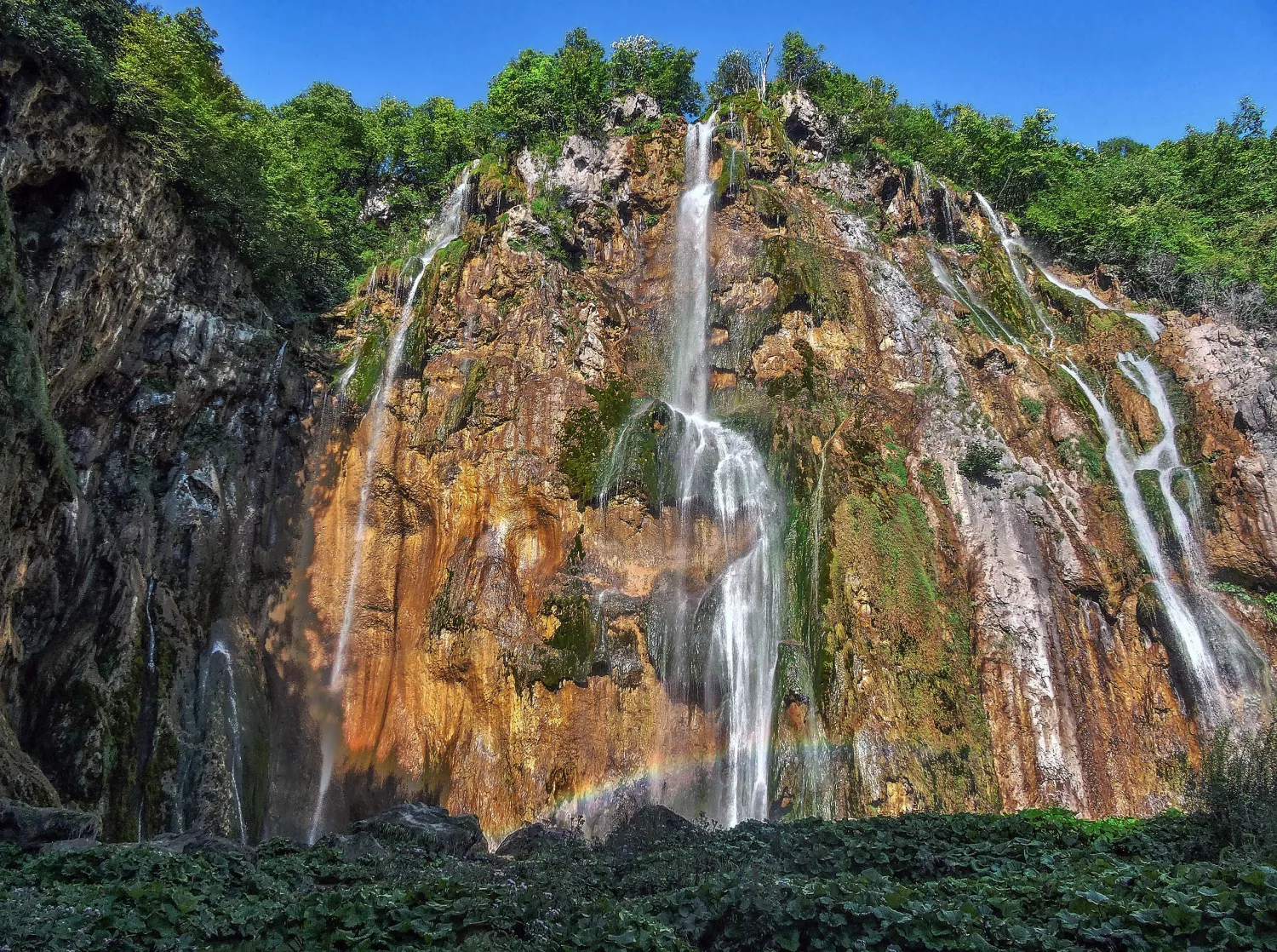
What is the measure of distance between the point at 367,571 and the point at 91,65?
38.3 ft

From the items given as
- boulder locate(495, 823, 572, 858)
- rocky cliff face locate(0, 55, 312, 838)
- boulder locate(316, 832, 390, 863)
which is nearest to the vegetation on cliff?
rocky cliff face locate(0, 55, 312, 838)

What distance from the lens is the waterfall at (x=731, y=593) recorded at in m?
15.9

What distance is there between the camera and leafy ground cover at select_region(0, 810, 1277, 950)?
4879mm

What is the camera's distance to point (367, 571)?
19.5m

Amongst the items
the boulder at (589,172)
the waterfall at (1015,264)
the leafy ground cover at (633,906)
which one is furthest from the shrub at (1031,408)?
the leafy ground cover at (633,906)

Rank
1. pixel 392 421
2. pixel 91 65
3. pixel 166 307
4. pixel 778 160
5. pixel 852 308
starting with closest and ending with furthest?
pixel 91 65 → pixel 166 307 → pixel 392 421 → pixel 852 308 → pixel 778 160

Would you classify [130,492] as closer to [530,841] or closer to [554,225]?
[530,841]

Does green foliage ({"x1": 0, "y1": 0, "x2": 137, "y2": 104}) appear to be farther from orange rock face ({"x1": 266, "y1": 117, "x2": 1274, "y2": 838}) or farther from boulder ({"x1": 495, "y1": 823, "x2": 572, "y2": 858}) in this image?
boulder ({"x1": 495, "y1": 823, "x2": 572, "y2": 858})

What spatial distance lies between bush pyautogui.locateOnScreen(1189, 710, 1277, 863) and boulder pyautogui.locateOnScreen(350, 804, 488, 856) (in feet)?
27.3

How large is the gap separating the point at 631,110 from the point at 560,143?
10.0 ft

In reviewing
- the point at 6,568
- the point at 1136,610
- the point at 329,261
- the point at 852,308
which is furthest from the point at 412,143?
the point at 1136,610

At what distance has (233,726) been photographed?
51.3 feet

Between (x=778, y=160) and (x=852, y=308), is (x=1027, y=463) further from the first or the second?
(x=778, y=160)

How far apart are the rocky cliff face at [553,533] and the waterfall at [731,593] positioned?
396 millimetres
